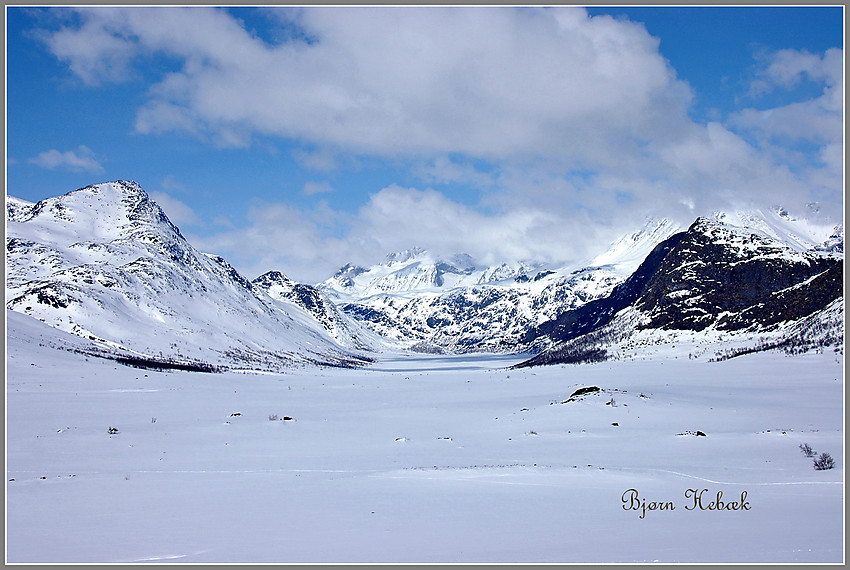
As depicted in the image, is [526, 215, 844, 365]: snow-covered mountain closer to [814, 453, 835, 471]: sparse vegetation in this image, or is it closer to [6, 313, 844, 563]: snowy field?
[6, 313, 844, 563]: snowy field

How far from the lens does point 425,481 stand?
1789 cm

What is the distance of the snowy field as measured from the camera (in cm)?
1114

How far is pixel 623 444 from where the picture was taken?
1009 inches

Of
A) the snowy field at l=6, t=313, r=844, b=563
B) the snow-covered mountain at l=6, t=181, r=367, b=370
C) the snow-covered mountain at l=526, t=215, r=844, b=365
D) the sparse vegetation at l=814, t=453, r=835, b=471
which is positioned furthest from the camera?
the snow-covered mountain at l=6, t=181, r=367, b=370

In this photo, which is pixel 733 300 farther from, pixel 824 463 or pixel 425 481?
pixel 425 481

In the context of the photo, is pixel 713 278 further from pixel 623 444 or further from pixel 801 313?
pixel 623 444

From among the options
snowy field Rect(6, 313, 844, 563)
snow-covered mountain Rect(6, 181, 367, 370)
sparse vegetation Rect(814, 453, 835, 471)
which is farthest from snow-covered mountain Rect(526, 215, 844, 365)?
snow-covered mountain Rect(6, 181, 367, 370)

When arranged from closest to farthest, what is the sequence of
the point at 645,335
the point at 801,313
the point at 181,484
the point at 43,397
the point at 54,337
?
the point at 181,484 < the point at 43,397 < the point at 54,337 < the point at 801,313 < the point at 645,335

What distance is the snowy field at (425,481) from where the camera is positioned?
1114cm

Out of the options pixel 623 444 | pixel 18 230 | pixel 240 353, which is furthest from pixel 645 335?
pixel 18 230

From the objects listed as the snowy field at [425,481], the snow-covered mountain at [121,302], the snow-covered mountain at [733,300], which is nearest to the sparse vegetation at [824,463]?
the snowy field at [425,481]

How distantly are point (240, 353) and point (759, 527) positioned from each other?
545 ft

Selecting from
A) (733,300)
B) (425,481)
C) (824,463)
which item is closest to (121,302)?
(425,481)

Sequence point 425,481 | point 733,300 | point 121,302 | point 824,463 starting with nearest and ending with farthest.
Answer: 1. point 425,481
2. point 824,463
3. point 733,300
4. point 121,302
